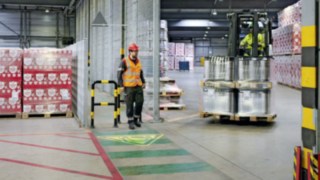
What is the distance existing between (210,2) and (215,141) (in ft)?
62.0

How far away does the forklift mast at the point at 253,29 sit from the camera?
992cm

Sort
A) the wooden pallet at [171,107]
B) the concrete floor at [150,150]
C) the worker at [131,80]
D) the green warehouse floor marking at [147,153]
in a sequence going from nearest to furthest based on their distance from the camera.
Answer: the concrete floor at [150,150], the green warehouse floor marking at [147,153], the worker at [131,80], the wooden pallet at [171,107]

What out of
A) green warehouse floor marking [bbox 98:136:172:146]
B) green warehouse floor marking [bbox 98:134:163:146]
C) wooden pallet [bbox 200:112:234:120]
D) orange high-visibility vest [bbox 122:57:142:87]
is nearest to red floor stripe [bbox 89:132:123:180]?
green warehouse floor marking [bbox 98:136:172:146]

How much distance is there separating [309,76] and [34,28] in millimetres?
31576

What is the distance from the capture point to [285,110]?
39.5 ft

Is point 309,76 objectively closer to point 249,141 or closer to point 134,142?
point 249,141

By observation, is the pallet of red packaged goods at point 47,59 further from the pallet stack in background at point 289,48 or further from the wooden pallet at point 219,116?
the pallet stack in background at point 289,48

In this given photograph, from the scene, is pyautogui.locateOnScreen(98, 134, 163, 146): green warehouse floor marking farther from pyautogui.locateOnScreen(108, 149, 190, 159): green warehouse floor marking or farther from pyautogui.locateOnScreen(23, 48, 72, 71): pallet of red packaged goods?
pyautogui.locateOnScreen(23, 48, 72, 71): pallet of red packaged goods

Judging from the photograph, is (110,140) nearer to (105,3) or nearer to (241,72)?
(241,72)

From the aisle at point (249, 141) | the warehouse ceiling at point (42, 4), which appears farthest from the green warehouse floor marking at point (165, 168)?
the warehouse ceiling at point (42, 4)

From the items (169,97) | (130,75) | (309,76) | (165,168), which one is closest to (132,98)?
(130,75)

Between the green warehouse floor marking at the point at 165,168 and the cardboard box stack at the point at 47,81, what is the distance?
548 centimetres

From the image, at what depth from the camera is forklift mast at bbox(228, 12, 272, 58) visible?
9922mm

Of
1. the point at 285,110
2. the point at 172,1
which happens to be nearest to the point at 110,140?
the point at 285,110
